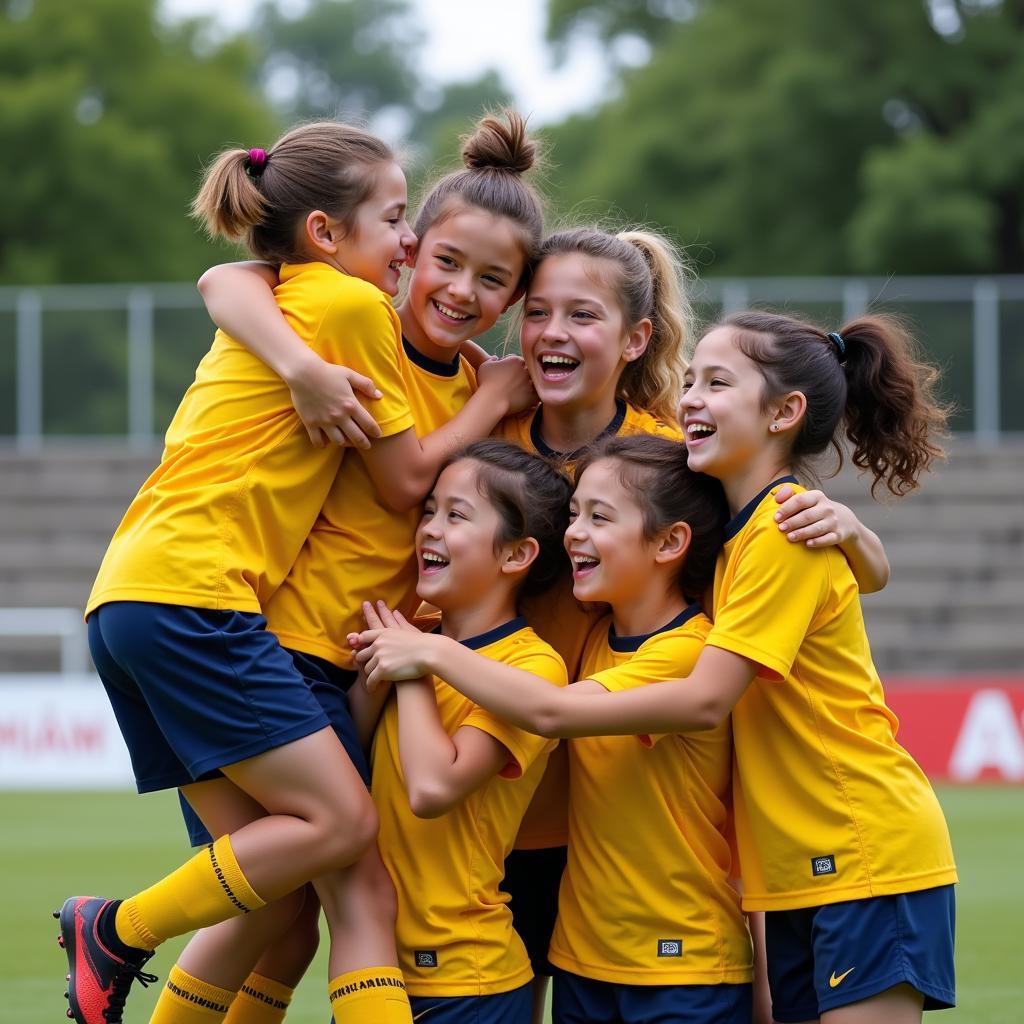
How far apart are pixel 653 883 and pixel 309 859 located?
0.80m

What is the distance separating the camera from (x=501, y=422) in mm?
4766

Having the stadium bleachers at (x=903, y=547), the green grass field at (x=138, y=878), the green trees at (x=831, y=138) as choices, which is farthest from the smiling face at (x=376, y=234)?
the green trees at (x=831, y=138)

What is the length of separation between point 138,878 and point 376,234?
503 centimetres

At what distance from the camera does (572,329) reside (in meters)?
4.57

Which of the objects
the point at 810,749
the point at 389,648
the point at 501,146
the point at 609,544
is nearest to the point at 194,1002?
the point at 389,648

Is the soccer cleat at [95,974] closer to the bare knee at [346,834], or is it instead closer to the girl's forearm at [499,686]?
the bare knee at [346,834]

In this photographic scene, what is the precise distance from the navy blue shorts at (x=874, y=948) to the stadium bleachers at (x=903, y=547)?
1255 centimetres

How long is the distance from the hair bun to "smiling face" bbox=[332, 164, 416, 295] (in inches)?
12.5

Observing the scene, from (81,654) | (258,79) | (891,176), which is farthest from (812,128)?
(258,79)

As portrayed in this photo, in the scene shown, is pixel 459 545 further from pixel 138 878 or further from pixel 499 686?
pixel 138 878

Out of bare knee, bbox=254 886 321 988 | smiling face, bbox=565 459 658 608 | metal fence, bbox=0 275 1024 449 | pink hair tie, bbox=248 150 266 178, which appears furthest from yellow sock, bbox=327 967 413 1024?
metal fence, bbox=0 275 1024 449

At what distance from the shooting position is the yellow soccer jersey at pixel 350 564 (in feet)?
14.1

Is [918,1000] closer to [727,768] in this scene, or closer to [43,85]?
[727,768]

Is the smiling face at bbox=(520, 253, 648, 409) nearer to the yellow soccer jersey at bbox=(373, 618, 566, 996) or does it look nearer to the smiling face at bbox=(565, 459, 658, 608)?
the smiling face at bbox=(565, 459, 658, 608)
